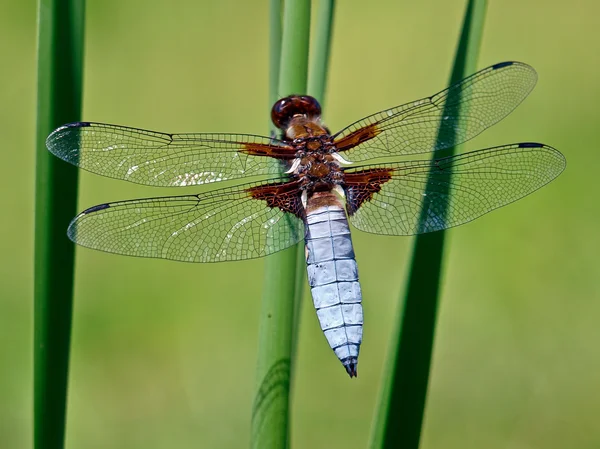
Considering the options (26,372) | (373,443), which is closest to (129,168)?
(373,443)

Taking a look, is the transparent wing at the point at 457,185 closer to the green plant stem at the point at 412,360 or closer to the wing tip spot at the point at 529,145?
the wing tip spot at the point at 529,145

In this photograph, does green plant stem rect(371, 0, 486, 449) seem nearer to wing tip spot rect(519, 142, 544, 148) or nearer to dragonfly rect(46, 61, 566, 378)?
dragonfly rect(46, 61, 566, 378)

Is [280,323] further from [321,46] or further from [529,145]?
[529,145]

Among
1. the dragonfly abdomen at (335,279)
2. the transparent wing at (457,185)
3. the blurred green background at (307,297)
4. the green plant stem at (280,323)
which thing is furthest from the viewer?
the blurred green background at (307,297)

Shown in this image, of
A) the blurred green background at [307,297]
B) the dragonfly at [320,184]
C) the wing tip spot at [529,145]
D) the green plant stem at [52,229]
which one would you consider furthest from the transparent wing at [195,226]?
the blurred green background at [307,297]

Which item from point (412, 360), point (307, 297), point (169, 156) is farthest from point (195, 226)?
point (307, 297)

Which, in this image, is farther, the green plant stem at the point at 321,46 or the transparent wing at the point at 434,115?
the transparent wing at the point at 434,115

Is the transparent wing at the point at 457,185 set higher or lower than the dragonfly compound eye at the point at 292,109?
lower
